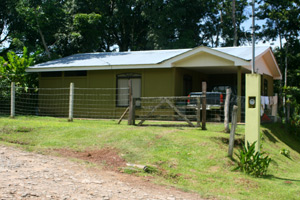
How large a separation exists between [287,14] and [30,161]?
2888cm

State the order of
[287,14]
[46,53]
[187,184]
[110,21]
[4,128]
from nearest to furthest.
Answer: [187,184], [4,128], [46,53], [287,14], [110,21]

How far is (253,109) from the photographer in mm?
9305

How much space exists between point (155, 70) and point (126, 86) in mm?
1805

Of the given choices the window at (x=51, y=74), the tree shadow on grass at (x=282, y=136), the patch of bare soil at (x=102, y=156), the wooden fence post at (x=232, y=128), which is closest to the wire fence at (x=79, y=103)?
the window at (x=51, y=74)

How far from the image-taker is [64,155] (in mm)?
8797

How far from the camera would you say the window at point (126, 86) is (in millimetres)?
17781

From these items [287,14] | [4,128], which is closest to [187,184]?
[4,128]

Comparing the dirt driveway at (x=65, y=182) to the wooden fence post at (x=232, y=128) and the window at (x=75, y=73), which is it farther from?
the window at (x=75, y=73)

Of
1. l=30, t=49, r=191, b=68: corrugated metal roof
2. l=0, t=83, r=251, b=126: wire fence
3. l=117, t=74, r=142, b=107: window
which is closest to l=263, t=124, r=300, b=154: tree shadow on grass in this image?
l=0, t=83, r=251, b=126: wire fence

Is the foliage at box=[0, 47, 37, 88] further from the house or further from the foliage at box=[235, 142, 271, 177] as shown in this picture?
the foliage at box=[235, 142, 271, 177]

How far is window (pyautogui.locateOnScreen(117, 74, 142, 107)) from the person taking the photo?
17.8 m

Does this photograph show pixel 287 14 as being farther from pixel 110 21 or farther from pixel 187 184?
pixel 187 184

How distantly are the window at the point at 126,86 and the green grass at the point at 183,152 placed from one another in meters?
5.61

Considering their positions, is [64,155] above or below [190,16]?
below
